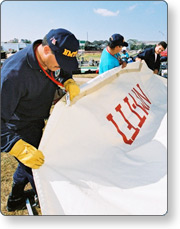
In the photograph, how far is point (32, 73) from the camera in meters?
1.29

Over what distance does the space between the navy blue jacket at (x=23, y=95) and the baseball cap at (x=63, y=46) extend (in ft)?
0.49

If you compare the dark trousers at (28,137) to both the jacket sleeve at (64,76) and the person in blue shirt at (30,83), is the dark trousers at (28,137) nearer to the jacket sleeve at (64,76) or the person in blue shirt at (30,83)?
the person in blue shirt at (30,83)

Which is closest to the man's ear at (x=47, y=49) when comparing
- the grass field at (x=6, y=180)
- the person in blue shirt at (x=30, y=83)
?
the person in blue shirt at (x=30, y=83)

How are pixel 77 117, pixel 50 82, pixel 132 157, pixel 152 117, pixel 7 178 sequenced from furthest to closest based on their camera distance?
pixel 152 117, pixel 7 178, pixel 132 157, pixel 77 117, pixel 50 82

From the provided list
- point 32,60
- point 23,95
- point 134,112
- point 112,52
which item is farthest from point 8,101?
point 112,52

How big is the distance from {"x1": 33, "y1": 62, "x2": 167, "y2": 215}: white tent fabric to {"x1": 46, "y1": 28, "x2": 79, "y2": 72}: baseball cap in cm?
35

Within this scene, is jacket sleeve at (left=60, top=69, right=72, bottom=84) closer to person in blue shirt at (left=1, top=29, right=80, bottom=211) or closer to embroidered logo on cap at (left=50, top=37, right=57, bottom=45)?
person in blue shirt at (left=1, top=29, right=80, bottom=211)

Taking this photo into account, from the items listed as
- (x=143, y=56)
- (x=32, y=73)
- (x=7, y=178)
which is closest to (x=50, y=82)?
(x=32, y=73)

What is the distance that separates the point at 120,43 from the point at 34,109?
1.54 metres

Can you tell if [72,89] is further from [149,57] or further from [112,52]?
[149,57]

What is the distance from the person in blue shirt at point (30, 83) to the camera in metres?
1.20

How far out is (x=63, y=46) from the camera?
3.93 feet

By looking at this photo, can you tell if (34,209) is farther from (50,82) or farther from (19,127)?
(50,82)

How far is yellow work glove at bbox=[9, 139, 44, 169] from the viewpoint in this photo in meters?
1.23
